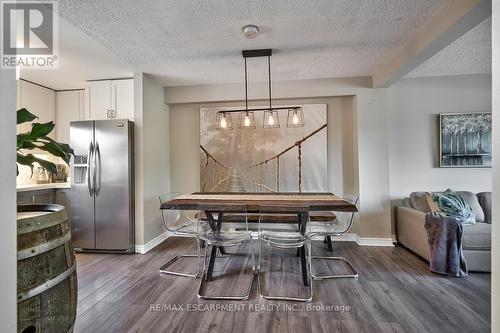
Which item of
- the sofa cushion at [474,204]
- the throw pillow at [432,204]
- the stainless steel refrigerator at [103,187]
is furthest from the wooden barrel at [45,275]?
the sofa cushion at [474,204]

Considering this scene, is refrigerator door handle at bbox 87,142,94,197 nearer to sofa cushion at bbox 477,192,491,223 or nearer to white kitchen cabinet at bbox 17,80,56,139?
white kitchen cabinet at bbox 17,80,56,139

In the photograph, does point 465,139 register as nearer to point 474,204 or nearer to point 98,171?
point 474,204

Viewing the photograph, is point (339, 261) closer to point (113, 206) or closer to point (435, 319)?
point (435, 319)

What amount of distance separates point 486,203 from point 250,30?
3683 mm

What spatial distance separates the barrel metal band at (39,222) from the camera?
896 millimetres

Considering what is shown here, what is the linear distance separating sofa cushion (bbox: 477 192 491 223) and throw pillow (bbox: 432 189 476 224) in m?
0.40

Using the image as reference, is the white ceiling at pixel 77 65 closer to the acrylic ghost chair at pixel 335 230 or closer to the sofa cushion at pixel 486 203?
the acrylic ghost chair at pixel 335 230

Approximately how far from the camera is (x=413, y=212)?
9.95 feet

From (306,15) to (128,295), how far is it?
9.80 feet

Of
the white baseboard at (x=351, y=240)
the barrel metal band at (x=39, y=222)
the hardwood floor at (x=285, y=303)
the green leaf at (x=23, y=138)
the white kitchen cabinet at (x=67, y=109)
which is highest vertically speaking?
the white kitchen cabinet at (x=67, y=109)

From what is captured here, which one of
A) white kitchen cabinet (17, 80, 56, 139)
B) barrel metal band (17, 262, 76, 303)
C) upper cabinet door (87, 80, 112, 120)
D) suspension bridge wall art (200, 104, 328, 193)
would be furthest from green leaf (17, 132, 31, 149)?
white kitchen cabinet (17, 80, 56, 139)

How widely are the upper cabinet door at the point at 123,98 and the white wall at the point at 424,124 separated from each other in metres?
3.89

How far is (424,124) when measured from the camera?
3.57m

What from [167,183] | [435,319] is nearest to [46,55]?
[167,183]
